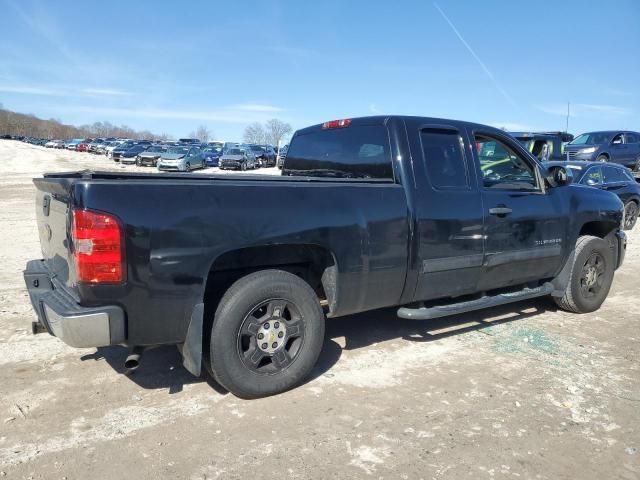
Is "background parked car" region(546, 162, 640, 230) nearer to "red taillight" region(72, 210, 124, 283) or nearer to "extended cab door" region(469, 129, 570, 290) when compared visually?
"extended cab door" region(469, 129, 570, 290)

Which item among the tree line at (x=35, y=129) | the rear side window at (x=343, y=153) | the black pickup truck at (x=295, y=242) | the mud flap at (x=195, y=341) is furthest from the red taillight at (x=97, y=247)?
the tree line at (x=35, y=129)

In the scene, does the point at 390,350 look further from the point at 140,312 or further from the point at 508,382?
the point at 140,312

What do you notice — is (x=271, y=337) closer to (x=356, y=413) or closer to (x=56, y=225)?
(x=356, y=413)

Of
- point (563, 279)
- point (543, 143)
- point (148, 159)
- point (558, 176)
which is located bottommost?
point (563, 279)

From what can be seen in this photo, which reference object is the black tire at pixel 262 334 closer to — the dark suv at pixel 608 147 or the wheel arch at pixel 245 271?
the wheel arch at pixel 245 271

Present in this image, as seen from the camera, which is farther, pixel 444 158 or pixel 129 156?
pixel 129 156

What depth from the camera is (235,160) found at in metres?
35.7

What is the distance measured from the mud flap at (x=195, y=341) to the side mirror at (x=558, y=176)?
368 cm

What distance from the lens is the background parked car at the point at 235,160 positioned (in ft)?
117

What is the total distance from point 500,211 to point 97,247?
3310mm

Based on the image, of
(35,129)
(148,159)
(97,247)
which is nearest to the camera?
(97,247)

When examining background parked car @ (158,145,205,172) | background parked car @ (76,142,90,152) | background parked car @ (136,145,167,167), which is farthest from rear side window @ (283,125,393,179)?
background parked car @ (76,142,90,152)

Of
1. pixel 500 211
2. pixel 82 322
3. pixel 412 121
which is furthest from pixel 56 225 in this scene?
pixel 500 211

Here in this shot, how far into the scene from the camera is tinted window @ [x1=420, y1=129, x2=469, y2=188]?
13.9 ft
